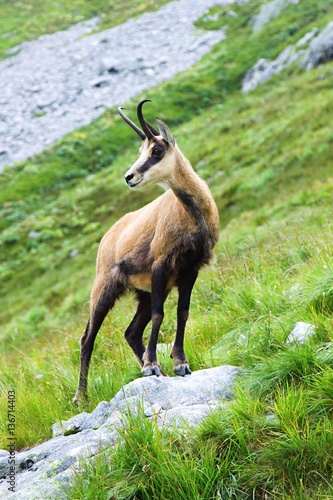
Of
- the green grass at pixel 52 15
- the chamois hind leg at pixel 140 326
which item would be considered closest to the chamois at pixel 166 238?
the chamois hind leg at pixel 140 326

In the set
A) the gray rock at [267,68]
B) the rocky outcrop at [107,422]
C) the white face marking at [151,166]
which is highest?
the white face marking at [151,166]

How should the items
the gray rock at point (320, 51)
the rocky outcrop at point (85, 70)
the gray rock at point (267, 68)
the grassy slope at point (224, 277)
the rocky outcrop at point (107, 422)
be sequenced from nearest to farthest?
the grassy slope at point (224, 277), the rocky outcrop at point (107, 422), the gray rock at point (320, 51), the gray rock at point (267, 68), the rocky outcrop at point (85, 70)

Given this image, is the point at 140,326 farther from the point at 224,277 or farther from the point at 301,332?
the point at 301,332

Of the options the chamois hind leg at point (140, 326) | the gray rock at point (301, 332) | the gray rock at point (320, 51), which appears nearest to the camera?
the gray rock at point (301, 332)

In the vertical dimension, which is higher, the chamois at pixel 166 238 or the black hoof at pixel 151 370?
the chamois at pixel 166 238

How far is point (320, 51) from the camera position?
115 ft

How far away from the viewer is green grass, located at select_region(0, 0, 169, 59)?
6356 centimetres

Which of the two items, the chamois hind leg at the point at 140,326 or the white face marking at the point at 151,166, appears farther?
the chamois hind leg at the point at 140,326

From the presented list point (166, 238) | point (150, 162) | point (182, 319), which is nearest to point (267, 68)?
point (150, 162)

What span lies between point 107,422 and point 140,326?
8.45 ft

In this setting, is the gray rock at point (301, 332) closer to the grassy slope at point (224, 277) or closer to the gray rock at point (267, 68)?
the grassy slope at point (224, 277)

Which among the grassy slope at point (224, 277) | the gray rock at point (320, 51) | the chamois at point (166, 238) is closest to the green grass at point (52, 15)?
the grassy slope at point (224, 277)

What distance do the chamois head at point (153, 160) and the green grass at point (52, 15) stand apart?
56.9 meters

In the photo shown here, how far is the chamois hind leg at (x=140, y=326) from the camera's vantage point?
26.3 ft
